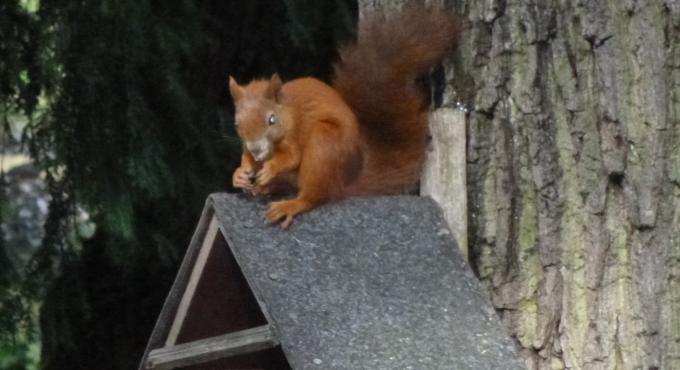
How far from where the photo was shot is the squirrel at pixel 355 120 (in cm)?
235

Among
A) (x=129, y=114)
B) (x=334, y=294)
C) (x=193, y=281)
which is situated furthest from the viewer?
(x=129, y=114)

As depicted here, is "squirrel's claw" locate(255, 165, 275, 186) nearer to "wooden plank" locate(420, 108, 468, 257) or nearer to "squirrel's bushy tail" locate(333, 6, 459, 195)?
"squirrel's bushy tail" locate(333, 6, 459, 195)

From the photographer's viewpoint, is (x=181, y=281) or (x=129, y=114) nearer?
(x=181, y=281)

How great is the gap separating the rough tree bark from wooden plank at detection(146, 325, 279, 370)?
49 centimetres

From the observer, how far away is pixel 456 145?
→ 2391 mm

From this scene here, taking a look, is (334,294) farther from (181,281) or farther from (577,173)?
(577,173)

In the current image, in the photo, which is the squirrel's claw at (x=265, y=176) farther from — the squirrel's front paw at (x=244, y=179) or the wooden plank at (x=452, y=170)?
the wooden plank at (x=452, y=170)

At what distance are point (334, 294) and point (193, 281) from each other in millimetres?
268

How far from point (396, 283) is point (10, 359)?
7.38 ft

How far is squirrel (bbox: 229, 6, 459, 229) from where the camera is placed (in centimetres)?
235

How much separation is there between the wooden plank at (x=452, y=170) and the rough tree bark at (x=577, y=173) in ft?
0.07

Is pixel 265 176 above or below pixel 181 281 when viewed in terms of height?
above

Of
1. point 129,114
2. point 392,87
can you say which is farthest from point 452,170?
point 129,114

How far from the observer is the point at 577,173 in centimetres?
231
